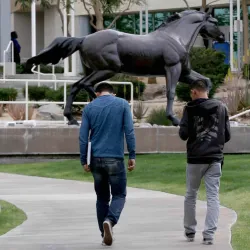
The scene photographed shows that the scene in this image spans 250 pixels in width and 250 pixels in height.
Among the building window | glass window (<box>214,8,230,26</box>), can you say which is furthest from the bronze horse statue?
the building window

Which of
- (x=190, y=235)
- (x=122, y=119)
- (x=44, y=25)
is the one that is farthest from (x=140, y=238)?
(x=44, y=25)

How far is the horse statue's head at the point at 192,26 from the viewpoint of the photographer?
20141 mm

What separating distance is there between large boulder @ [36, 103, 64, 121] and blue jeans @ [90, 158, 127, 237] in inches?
620

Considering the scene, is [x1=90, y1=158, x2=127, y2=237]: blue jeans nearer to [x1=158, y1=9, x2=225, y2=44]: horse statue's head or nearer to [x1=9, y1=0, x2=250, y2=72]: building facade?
[x1=158, y1=9, x2=225, y2=44]: horse statue's head

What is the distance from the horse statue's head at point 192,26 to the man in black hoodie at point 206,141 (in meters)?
9.45

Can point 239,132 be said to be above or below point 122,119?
below

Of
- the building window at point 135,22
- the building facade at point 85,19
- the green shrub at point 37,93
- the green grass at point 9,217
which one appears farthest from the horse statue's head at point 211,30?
the building window at point 135,22

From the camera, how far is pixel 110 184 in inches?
428

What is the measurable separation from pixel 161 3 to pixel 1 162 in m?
30.8

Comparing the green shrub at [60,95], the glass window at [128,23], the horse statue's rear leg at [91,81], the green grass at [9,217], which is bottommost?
the green grass at [9,217]

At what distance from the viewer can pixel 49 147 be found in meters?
21.6

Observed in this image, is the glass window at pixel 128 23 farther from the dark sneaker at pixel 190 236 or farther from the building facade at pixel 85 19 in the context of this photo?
the dark sneaker at pixel 190 236

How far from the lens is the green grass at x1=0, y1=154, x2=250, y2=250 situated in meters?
14.3

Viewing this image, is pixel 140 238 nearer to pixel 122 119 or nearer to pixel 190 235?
pixel 190 235
